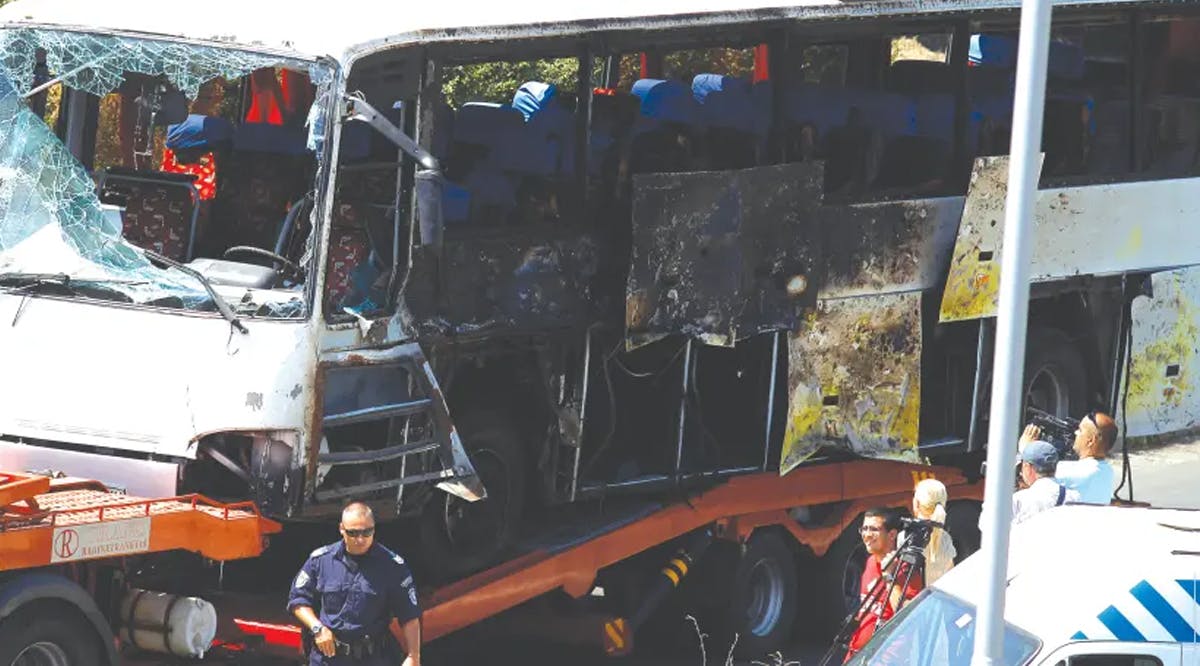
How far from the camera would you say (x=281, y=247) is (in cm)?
1108

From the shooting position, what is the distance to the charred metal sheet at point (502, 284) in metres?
11.4

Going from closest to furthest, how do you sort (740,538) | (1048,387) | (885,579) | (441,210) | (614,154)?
(885,579) < (441,210) < (614,154) < (740,538) < (1048,387)

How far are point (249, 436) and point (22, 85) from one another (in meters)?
2.23

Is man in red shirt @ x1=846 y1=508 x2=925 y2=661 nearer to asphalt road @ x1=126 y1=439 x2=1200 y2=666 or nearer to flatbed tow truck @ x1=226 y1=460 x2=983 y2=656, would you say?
flatbed tow truck @ x1=226 y1=460 x2=983 y2=656

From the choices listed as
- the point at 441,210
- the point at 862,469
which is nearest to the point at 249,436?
the point at 441,210

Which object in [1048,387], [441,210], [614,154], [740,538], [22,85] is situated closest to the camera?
[441,210]

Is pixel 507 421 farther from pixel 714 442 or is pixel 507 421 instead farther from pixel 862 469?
pixel 862 469

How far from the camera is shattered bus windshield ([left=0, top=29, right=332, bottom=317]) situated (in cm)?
1098

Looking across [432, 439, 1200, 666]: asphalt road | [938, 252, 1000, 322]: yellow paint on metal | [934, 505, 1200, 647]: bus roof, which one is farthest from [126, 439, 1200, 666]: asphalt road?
[934, 505, 1200, 647]: bus roof

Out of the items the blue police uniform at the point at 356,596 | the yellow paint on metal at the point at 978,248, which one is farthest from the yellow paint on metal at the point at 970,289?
the blue police uniform at the point at 356,596

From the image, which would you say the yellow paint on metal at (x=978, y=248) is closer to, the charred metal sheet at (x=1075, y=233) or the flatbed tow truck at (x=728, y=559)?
the charred metal sheet at (x=1075, y=233)

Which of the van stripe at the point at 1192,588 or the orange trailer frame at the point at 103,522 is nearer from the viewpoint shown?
the van stripe at the point at 1192,588

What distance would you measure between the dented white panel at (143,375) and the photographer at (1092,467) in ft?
12.0

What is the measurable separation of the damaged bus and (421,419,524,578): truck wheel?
19 mm
